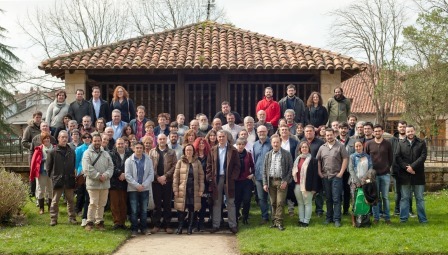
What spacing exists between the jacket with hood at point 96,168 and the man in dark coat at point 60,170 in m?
0.49

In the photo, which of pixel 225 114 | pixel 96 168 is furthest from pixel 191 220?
pixel 225 114

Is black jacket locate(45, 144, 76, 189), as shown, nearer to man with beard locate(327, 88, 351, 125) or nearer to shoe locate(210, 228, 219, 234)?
shoe locate(210, 228, 219, 234)

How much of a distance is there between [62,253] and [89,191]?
1750 mm

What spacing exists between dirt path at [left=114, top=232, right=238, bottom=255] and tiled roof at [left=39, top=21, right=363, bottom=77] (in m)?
5.24

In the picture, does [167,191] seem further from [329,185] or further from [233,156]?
[329,185]

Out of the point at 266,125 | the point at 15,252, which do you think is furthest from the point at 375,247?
the point at 15,252

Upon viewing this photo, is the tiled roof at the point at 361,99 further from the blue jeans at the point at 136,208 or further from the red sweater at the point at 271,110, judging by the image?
the blue jeans at the point at 136,208

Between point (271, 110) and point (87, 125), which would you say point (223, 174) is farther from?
point (87, 125)

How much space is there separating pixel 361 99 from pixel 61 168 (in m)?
30.8

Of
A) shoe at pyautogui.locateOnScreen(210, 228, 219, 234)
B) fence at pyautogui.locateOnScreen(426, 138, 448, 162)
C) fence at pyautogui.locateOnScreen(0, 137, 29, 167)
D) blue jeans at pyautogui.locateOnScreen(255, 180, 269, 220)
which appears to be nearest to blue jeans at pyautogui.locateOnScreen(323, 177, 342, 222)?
blue jeans at pyautogui.locateOnScreen(255, 180, 269, 220)

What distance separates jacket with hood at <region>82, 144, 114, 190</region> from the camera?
30.2 ft

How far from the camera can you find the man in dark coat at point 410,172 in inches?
386

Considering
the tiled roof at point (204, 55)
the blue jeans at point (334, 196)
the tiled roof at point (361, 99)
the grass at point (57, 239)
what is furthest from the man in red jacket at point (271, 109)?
the tiled roof at point (361, 99)

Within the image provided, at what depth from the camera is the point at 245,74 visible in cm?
1405
